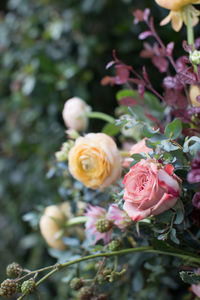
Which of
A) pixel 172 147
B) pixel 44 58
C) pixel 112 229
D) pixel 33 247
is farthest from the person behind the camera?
pixel 33 247

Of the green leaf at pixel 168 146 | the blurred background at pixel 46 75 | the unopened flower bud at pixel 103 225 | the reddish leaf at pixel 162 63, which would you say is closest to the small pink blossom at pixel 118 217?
the unopened flower bud at pixel 103 225

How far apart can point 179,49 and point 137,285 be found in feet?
1.70

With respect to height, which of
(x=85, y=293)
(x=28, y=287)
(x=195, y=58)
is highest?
(x=195, y=58)

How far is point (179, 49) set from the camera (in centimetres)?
81

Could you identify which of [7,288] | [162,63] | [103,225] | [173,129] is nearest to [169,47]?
[162,63]

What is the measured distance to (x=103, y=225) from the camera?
0.47m

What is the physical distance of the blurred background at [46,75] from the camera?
39.3 inches

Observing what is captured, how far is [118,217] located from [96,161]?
0.26 feet

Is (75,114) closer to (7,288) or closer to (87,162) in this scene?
(87,162)

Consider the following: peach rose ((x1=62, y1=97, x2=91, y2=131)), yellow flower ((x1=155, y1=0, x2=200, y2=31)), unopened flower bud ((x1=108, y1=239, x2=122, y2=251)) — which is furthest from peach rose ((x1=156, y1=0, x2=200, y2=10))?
unopened flower bud ((x1=108, y1=239, x2=122, y2=251))

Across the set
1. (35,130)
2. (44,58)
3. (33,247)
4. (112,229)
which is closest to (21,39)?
(44,58)

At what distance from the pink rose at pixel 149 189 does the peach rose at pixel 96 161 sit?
70 millimetres

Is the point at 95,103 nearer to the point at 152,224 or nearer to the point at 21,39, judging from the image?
the point at 21,39

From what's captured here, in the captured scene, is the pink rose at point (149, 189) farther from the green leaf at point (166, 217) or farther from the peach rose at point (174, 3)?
the peach rose at point (174, 3)
